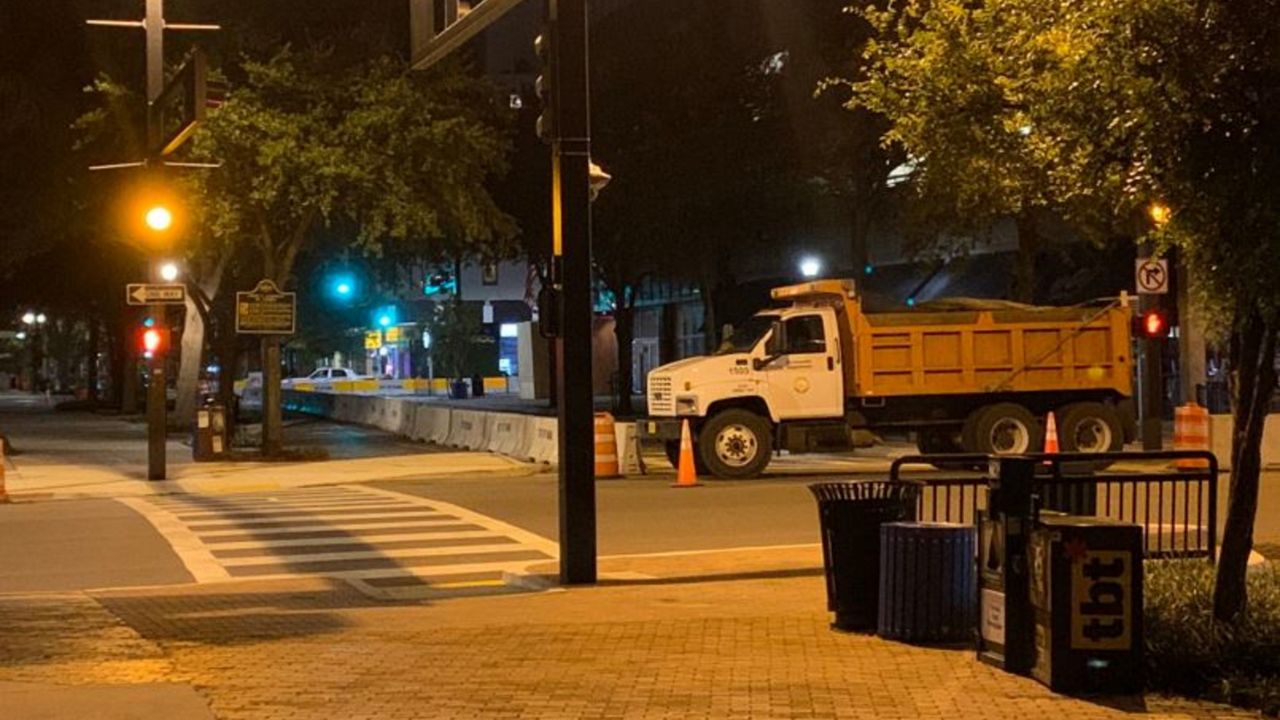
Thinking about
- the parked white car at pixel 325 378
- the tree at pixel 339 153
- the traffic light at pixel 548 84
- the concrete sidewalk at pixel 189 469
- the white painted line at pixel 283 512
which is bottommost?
the white painted line at pixel 283 512

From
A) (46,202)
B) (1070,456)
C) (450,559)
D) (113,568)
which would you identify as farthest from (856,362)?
(46,202)

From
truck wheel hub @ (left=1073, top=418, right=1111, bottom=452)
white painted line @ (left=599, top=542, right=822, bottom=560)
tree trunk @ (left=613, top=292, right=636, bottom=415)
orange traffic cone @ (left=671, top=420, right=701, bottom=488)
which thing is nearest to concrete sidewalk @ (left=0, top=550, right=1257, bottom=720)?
white painted line @ (left=599, top=542, right=822, bottom=560)

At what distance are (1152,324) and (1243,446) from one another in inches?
587

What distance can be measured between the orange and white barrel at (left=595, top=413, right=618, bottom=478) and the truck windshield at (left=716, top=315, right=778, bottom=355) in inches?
86.9

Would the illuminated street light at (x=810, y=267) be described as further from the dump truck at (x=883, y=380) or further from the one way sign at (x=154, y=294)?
the one way sign at (x=154, y=294)

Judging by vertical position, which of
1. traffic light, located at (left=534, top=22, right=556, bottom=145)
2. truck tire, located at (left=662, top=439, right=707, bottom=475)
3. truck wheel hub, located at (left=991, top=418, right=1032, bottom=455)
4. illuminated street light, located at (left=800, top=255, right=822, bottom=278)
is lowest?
truck tire, located at (left=662, top=439, right=707, bottom=475)

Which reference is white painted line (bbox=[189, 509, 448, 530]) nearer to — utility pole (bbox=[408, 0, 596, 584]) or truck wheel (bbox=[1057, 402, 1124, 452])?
utility pole (bbox=[408, 0, 596, 584])

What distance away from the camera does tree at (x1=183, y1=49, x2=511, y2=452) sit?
27406 mm

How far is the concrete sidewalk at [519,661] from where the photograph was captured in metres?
7.55

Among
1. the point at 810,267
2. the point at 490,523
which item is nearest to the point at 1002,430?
the point at 490,523

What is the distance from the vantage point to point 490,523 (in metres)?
18.2

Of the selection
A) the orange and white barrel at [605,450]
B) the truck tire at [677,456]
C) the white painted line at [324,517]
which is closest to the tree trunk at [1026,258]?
the truck tire at [677,456]

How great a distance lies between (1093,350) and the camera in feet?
79.7

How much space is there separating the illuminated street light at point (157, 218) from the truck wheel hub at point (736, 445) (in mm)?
9392
